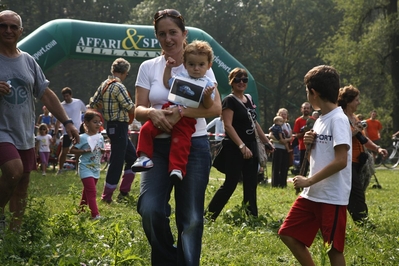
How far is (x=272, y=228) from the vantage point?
742cm

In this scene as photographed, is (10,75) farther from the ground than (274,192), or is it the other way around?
(10,75)

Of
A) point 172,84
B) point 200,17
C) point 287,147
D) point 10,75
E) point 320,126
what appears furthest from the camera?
point 200,17

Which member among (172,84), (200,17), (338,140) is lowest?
(200,17)

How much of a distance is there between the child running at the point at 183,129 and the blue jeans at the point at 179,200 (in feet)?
0.31

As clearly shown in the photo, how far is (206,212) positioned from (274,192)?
521 centimetres

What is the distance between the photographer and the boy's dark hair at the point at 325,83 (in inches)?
185

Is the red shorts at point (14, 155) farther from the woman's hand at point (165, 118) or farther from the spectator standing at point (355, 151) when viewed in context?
the spectator standing at point (355, 151)

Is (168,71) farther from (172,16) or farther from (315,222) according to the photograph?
(315,222)

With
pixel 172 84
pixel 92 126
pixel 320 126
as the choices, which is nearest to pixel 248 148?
pixel 92 126

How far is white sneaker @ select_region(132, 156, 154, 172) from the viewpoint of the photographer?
4264mm

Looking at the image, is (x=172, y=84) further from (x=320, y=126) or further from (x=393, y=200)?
(x=393, y=200)

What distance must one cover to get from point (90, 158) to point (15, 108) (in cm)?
233

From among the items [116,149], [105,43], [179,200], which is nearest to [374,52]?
[105,43]

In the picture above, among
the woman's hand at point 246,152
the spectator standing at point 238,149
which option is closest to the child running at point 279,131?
the spectator standing at point 238,149
